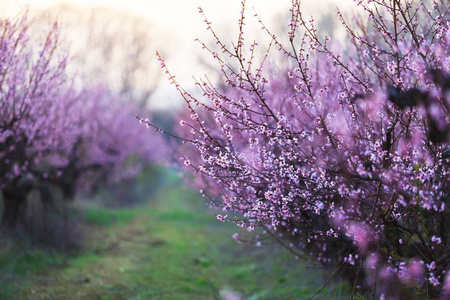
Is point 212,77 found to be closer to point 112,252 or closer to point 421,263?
point 112,252

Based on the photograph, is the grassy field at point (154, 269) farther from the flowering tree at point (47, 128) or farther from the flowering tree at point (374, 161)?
the flowering tree at point (374, 161)

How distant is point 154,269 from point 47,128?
393 cm

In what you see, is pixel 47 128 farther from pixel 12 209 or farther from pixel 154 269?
pixel 154 269

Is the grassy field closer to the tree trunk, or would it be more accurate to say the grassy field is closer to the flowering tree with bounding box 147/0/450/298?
the tree trunk

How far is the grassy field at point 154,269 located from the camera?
303 inches

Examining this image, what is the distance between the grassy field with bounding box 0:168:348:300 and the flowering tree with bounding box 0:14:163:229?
4.88 feet

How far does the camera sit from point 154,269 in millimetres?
10094

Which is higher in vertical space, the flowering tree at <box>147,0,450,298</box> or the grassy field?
the flowering tree at <box>147,0,450,298</box>

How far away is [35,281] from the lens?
8164 millimetres

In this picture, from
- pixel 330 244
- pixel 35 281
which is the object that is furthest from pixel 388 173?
pixel 35 281

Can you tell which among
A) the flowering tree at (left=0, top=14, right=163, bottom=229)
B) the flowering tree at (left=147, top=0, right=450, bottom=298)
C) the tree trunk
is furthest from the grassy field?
the flowering tree at (left=147, top=0, right=450, bottom=298)

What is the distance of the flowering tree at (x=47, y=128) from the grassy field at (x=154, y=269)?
149 centimetres

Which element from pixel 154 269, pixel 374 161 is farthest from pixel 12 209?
pixel 374 161

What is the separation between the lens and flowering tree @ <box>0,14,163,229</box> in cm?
698
